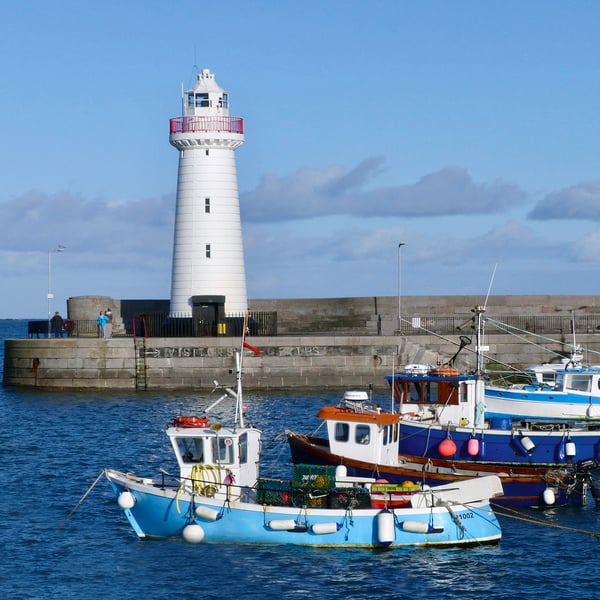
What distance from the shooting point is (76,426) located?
40875 mm

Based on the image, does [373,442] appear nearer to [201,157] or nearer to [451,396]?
[451,396]

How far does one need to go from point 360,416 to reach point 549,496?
461 cm

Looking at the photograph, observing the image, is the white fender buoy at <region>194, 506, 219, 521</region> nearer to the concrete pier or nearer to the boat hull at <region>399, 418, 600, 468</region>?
the boat hull at <region>399, 418, 600, 468</region>

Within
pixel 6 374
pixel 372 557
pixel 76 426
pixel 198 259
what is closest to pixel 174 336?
pixel 198 259

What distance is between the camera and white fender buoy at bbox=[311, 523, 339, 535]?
22.7 m

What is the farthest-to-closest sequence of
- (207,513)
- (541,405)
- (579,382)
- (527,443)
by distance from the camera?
(579,382), (541,405), (527,443), (207,513)

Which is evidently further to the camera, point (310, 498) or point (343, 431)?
point (343, 431)

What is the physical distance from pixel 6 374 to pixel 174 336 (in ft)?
25.2

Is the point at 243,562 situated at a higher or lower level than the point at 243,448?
lower

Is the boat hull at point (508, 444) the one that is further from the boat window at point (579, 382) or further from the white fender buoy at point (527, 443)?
the boat window at point (579, 382)

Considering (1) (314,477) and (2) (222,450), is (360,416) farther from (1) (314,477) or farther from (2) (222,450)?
(2) (222,450)

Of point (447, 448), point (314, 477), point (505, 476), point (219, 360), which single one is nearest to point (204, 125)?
point (219, 360)

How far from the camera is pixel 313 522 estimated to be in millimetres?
22891

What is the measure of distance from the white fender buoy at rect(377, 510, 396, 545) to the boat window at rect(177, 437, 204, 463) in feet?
13.2
